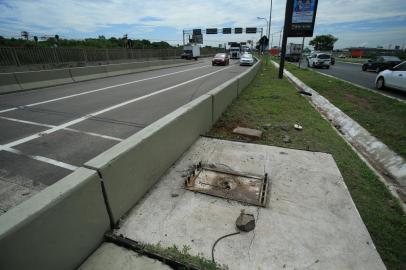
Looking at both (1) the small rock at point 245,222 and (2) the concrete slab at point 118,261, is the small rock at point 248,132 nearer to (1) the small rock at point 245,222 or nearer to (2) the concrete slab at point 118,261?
(1) the small rock at point 245,222

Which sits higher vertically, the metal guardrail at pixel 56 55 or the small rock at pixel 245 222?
the metal guardrail at pixel 56 55

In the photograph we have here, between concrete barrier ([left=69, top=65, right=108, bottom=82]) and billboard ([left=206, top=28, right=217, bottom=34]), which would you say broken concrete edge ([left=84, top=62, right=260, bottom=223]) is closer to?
concrete barrier ([left=69, top=65, right=108, bottom=82])

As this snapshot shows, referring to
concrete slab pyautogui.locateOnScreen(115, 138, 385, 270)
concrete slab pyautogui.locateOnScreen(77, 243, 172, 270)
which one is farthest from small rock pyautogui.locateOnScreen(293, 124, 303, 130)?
concrete slab pyautogui.locateOnScreen(77, 243, 172, 270)

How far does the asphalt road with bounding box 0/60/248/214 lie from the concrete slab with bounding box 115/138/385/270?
1.93 m

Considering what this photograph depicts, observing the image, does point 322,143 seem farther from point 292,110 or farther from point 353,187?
point 292,110

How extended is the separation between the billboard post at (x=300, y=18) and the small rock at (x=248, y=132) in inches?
544

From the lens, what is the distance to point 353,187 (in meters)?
3.81

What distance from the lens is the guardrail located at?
1.76 metres

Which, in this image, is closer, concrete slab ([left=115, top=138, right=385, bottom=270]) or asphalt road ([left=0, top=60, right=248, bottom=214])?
concrete slab ([left=115, top=138, right=385, bottom=270])

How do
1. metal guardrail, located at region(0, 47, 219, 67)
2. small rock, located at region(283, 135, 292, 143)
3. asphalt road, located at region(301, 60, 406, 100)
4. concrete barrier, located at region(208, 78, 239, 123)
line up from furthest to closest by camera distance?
metal guardrail, located at region(0, 47, 219, 67), asphalt road, located at region(301, 60, 406, 100), concrete barrier, located at region(208, 78, 239, 123), small rock, located at region(283, 135, 292, 143)

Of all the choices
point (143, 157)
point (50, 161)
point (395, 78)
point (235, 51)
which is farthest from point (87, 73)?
point (235, 51)

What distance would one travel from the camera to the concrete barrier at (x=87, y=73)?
1404 cm

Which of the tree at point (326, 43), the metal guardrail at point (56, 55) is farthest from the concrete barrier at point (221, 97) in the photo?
the tree at point (326, 43)

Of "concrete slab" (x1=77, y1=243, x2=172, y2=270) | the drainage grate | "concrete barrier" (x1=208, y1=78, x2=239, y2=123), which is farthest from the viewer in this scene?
"concrete barrier" (x1=208, y1=78, x2=239, y2=123)
